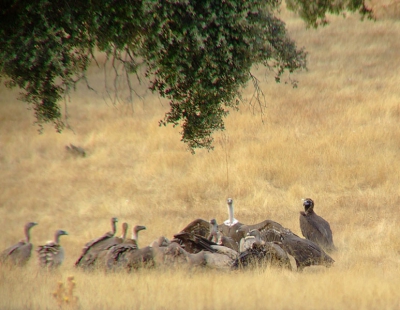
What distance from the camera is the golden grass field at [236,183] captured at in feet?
30.7

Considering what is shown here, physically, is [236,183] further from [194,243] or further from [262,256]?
[262,256]

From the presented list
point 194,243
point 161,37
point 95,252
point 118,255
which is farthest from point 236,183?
point 161,37

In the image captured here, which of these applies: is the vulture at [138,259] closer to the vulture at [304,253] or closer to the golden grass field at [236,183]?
the golden grass field at [236,183]

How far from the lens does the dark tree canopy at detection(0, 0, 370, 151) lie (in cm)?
907

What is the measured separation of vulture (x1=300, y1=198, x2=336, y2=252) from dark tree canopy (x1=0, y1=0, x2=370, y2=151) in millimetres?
6010

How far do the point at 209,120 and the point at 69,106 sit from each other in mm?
24598

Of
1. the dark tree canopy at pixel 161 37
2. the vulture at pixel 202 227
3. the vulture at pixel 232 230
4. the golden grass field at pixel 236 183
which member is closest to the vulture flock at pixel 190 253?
the golden grass field at pixel 236 183

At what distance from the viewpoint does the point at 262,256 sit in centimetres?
1177

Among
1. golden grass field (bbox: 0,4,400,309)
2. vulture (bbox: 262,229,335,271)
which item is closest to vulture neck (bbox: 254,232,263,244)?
vulture (bbox: 262,229,335,271)

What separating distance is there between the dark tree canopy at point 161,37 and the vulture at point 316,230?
6.01 m

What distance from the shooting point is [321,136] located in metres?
26.9

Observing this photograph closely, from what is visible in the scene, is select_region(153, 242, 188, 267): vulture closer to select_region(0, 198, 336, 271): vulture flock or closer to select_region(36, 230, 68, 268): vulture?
select_region(0, 198, 336, 271): vulture flock

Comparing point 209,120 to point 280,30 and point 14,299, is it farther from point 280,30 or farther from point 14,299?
point 14,299

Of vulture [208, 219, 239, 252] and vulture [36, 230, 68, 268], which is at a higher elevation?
vulture [208, 219, 239, 252]
